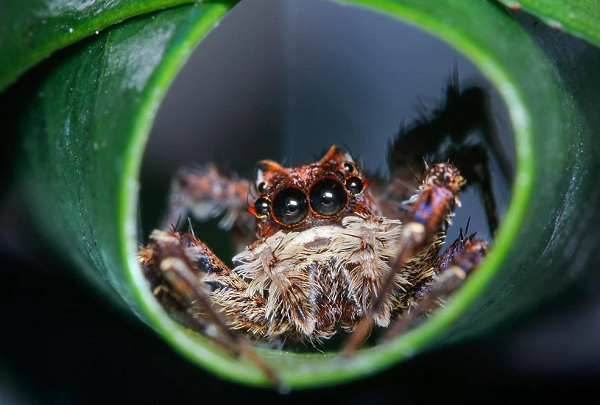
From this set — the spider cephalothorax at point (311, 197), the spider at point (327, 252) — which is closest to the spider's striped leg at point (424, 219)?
the spider at point (327, 252)

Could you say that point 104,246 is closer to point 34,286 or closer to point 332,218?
point 332,218

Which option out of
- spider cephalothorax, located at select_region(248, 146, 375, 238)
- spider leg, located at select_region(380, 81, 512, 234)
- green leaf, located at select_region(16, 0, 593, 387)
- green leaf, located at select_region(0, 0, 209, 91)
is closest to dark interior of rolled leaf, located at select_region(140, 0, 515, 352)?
spider leg, located at select_region(380, 81, 512, 234)

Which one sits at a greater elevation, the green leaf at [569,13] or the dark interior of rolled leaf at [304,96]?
the dark interior of rolled leaf at [304,96]

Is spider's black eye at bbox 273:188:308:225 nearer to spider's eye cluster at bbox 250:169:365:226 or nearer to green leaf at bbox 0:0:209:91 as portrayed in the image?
spider's eye cluster at bbox 250:169:365:226

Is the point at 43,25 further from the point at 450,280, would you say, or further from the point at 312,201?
the point at 450,280

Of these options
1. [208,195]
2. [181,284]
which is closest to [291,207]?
[181,284]

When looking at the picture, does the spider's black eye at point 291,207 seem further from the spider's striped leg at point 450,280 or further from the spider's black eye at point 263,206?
the spider's striped leg at point 450,280
